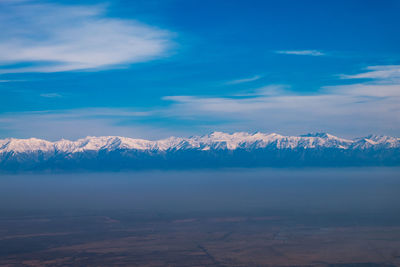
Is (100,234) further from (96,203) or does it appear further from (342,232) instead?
(96,203)

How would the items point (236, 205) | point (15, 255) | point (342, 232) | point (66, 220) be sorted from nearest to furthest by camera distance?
point (15, 255) → point (342, 232) → point (66, 220) → point (236, 205)

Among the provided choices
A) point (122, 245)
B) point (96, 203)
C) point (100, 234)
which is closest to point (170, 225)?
point (100, 234)

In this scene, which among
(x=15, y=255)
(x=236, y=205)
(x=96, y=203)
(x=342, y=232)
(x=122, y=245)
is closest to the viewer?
(x=15, y=255)

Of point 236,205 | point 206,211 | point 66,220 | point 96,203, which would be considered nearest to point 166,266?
point 66,220

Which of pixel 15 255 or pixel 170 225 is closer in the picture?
pixel 15 255

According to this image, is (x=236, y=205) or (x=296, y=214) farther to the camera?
(x=236, y=205)

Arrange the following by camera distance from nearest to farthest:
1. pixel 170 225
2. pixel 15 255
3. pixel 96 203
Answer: pixel 15 255 → pixel 170 225 → pixel 96 203

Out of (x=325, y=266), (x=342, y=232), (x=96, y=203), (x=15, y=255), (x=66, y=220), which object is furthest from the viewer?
(x=96, y=203)

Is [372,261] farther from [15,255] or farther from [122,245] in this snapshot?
[15,255]

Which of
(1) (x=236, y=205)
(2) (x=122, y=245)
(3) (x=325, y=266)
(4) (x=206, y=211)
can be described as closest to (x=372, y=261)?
(3) (x=325, y=266)
